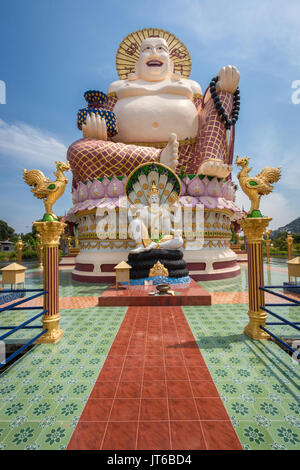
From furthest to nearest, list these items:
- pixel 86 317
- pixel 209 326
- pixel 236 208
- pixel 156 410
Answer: pixel 236 208, pixel 86 317, pixel 209 326, pixel 156 410

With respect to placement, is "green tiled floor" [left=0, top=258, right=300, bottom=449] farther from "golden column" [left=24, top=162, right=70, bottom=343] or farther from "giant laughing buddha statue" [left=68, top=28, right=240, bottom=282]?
"giant laughing buddha statue" [left=68, top=28, right=240, bottom=282]

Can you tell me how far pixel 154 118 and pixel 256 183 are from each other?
999cm

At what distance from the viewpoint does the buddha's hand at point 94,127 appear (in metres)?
11.3

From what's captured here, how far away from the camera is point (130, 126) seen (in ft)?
42.0

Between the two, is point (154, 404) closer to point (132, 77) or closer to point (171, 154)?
point (171, 154)

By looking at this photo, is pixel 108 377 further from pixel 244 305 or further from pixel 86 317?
pixel 244 305

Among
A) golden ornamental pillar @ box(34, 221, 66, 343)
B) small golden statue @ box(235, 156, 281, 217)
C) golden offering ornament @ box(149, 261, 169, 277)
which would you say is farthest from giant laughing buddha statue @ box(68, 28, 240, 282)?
golden ornamental pillar @ box(34, 221, 66, 343)

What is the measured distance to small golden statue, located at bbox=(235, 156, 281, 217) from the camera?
4.41 metres

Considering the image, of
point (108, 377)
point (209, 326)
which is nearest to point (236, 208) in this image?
point (209, 326)

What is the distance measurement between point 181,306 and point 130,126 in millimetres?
10448

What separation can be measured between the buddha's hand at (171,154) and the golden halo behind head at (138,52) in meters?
8.30

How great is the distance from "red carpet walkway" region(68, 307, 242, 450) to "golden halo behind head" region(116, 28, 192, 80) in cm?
1663
